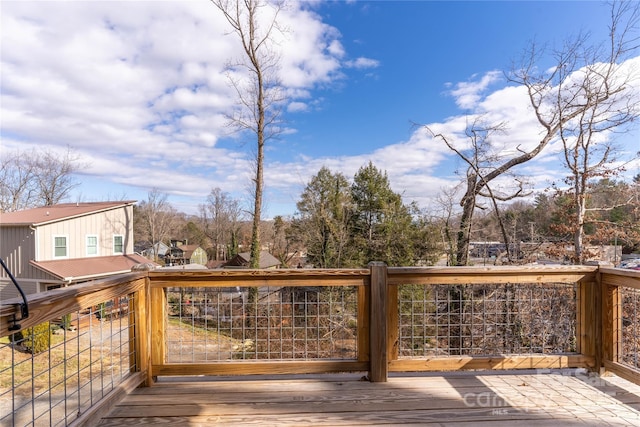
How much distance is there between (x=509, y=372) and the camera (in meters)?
2.33

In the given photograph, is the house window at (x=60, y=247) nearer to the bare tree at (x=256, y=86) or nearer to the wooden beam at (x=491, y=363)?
the bare tree at (x=256, y=86)

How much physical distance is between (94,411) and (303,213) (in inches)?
422

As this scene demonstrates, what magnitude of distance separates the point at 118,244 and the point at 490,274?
15.3m

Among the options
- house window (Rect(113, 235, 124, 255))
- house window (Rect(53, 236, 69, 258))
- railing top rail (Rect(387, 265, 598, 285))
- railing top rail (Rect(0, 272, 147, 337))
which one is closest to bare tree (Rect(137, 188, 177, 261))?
house window (Rect(113, 235, 124, 255))

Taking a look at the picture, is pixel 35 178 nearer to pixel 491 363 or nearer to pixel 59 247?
pixel 59 247

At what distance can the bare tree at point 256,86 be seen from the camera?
1014 centimetres


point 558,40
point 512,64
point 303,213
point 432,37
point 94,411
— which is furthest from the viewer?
point 303,213

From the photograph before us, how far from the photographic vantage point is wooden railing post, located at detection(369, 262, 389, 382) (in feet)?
7.16

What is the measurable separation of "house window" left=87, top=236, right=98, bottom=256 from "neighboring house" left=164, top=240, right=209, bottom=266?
6.34 metres

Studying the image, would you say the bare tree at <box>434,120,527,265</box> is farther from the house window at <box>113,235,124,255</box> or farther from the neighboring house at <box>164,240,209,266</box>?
the neighboring house at <box>164,240,209,266</box>

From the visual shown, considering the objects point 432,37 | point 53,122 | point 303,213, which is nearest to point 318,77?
point 432,37

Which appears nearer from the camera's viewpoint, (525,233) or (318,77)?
(525,233)

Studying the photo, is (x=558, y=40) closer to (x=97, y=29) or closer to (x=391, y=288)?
(x=391, y=288)

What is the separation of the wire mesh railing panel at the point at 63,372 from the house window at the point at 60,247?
3.37m
